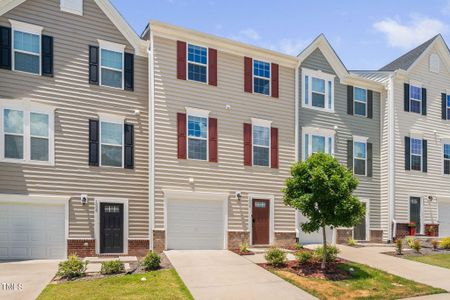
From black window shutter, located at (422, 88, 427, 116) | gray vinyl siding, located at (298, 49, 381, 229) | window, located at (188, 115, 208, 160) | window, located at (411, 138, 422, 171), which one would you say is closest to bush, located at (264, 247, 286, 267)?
window, located at (188, 115, 208, 160)

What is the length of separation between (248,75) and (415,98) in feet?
36.3

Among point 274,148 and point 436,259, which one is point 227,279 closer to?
point 274,148

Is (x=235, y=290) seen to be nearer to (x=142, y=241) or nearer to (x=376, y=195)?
(x=142, y=241)

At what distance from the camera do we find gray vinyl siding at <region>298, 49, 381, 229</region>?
2222 centimetres

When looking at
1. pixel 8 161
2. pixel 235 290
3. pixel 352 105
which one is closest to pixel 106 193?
pixel 8 161

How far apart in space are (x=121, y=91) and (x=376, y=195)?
14996 millimetres

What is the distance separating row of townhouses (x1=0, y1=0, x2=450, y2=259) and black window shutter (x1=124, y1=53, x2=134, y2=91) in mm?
62

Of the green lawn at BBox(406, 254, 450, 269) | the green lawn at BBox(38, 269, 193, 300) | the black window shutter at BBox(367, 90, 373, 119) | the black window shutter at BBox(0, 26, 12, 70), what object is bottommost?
the green lawn at BBox(406, 254, 450, 269)

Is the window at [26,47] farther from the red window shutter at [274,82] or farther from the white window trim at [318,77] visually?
the white window trim at [318,77]

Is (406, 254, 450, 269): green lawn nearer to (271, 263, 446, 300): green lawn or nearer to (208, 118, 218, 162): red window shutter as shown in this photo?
(271, 263, 446, 300): green lawn

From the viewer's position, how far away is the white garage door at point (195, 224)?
59.8 ft

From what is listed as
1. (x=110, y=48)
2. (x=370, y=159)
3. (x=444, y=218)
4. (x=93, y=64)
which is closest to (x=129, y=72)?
(x=110, y=48)

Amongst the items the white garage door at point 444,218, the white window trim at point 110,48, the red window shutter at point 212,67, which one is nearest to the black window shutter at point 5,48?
the white window trim at point 110,48

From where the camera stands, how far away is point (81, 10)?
17.5 metres
